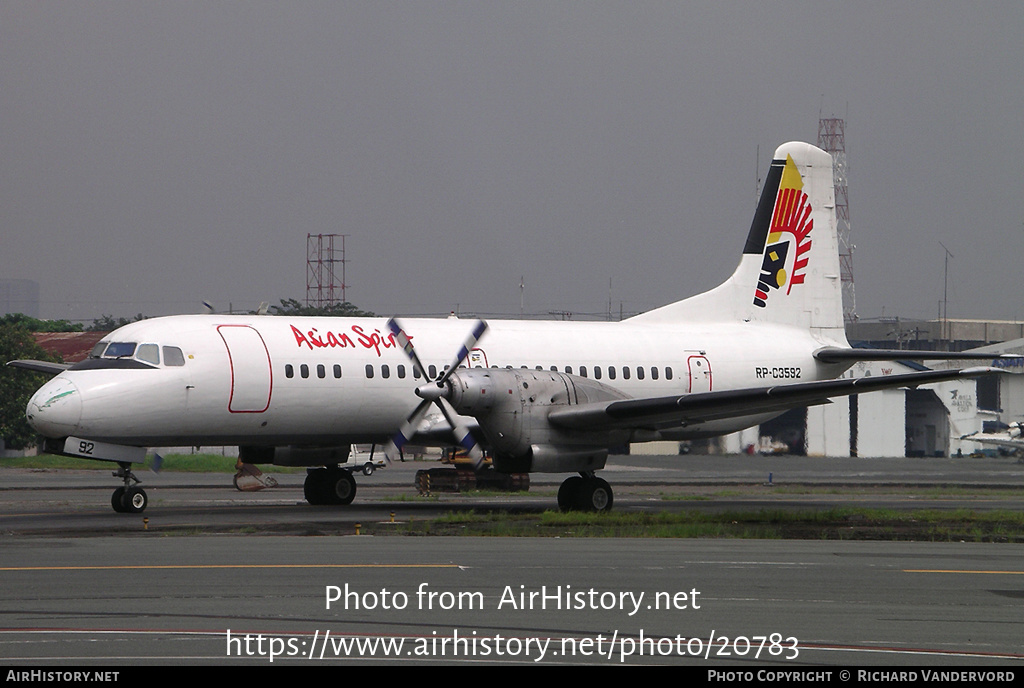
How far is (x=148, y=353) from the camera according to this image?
19.9 m

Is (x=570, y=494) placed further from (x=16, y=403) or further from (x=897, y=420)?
(x=897, y=420)

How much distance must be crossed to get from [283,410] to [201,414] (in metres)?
1.54

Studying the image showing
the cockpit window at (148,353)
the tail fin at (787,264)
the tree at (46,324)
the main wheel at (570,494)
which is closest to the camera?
the cockpit window at (148,353)

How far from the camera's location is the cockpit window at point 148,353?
19.8 meters

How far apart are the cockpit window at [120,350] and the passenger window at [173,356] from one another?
23.2 inches

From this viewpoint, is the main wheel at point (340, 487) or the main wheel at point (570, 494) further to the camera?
the main wheel at point (340, 487)

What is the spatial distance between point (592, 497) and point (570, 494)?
436mm

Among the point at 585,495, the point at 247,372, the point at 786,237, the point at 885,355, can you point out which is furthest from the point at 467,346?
the point at 786,237

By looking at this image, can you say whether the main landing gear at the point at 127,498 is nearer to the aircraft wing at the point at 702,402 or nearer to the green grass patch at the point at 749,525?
the green grass patch at the point at 749,525

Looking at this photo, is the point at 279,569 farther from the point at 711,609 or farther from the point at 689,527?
the point at 689,527

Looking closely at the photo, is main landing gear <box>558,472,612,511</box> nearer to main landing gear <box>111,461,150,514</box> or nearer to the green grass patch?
the green grass patch

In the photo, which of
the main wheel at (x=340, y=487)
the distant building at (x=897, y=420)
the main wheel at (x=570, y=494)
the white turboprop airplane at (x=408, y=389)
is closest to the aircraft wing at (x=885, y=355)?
the white turboprop airplane at (x=408, y=389)

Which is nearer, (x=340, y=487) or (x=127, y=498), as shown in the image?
(x=127, y=498)
